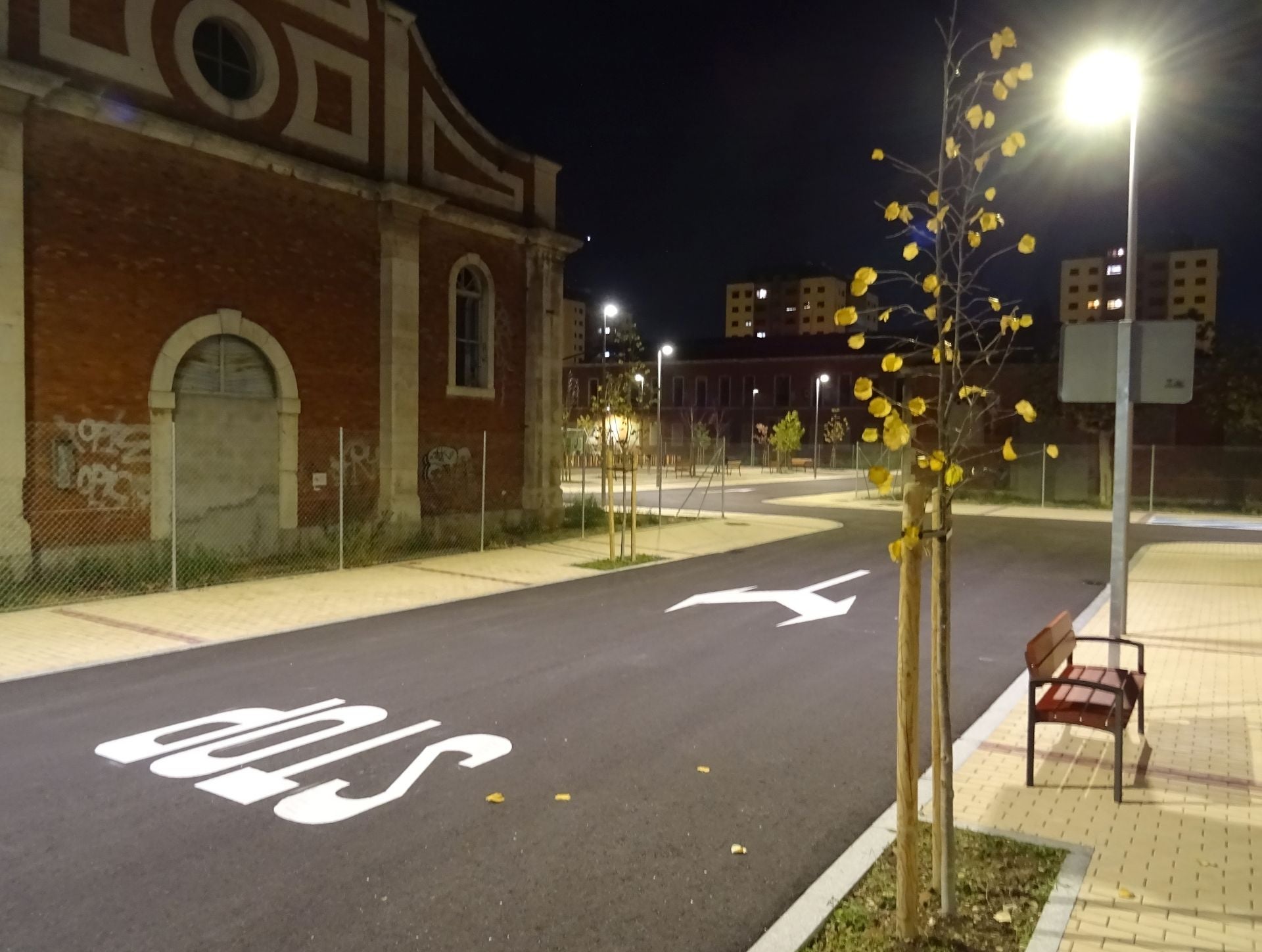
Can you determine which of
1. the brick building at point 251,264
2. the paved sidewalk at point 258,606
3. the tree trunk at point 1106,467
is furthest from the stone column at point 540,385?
the tree trunk at point 1106,467

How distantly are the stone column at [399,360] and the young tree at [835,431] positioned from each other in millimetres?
45528

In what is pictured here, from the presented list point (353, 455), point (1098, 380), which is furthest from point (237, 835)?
point (353, 455)

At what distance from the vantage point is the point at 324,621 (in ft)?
35.3

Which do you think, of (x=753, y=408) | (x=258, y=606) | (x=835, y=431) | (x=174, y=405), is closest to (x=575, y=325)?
(x=753, y=408)

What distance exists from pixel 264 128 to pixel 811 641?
1218 cm

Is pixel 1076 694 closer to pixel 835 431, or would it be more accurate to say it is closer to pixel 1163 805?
pixel 1163 805

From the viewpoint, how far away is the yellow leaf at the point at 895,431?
12.5ft

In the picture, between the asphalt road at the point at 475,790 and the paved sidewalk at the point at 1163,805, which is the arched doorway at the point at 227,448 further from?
the paved sidewalk at the point at 1163,805

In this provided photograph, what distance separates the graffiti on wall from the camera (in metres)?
12.8

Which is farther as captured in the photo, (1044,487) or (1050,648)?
(1044,487)

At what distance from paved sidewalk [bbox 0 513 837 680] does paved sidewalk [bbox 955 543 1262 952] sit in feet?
25.1

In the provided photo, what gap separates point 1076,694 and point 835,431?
185 ft

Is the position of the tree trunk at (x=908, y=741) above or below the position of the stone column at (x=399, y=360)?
below

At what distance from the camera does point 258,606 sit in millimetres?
11672
